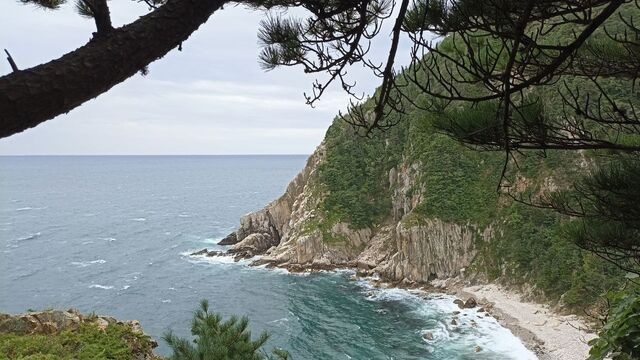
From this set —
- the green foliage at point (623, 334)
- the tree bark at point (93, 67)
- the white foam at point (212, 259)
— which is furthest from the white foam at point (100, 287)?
the tree bark at point (93, 67)

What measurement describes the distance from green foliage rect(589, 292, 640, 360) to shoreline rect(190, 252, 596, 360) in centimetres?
1508

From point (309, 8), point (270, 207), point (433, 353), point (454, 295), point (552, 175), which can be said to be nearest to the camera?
point (309, 8)

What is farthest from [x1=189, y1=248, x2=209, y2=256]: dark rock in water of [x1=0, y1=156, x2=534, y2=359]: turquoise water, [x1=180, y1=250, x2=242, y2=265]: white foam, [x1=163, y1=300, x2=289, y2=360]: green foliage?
[x1=163, y1=300, x2=289, y2=360]: green foliage

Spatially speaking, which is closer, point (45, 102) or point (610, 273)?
point (45, 102)

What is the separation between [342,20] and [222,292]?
3137 centimetres

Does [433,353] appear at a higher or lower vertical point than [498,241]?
lower

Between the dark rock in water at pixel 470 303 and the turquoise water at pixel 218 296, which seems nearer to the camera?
the turquoise water at pixel 218 296

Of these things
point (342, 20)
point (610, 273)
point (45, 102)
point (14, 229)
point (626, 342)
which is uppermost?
point (342, 20)

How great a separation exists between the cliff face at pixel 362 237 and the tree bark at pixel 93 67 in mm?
32769

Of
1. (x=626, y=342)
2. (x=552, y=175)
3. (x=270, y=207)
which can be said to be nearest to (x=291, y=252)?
(x=270, y=207)

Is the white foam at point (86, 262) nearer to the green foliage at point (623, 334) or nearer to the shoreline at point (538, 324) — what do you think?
the shoreline at point (538, 324)

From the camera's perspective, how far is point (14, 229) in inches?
2341

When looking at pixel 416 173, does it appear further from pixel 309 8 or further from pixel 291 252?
pixel 309 8

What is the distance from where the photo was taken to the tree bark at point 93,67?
1583 mm
